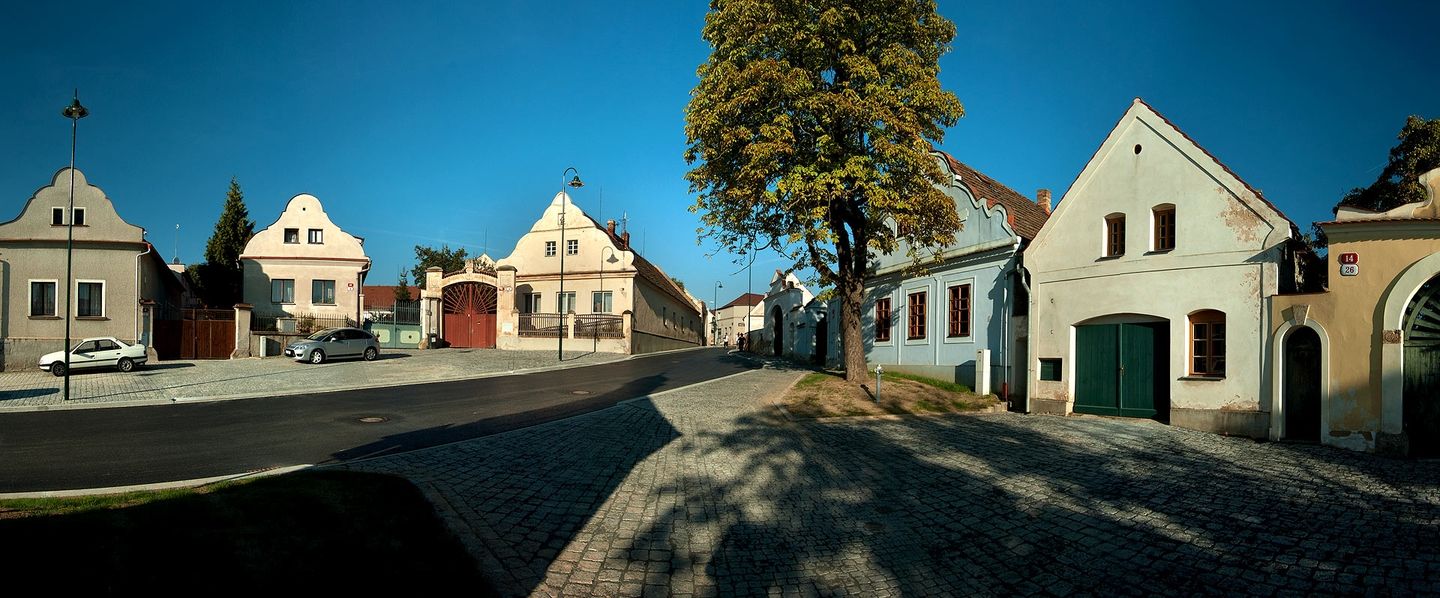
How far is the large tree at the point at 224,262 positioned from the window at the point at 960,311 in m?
43.3

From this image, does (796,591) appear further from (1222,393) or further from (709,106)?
(709,106)

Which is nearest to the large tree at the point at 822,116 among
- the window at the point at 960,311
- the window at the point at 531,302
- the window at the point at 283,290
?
the window at the point at 960,311

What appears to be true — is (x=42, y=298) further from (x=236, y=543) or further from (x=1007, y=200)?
(x=1007, y=200)

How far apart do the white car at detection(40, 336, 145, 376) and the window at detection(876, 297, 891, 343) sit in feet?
87.0

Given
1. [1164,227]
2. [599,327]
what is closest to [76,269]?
[599,327]

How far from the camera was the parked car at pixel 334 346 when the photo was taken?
27.5 m

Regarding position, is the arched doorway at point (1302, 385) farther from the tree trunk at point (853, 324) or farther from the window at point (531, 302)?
the window at point (531, 302)

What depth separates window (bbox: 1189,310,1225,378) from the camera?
13133mm

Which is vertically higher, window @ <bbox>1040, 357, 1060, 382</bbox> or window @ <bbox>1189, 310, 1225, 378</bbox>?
window @ <bbox>1189, 310, 1225, 378</bbox>

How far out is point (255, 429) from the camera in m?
11.5

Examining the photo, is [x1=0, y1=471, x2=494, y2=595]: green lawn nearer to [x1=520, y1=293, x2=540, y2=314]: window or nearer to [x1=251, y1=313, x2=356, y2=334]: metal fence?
[x1=251, y1=313, x2=356, y2=334]: metal fence

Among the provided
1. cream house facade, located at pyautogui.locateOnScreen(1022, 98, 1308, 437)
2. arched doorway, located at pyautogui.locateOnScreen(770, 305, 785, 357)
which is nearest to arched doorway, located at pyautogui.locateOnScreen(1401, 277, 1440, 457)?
cream house facade, located at pyautogui.locateOnScreen(1022, 98, 1308, 437)

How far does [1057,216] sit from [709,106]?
8.62 metres

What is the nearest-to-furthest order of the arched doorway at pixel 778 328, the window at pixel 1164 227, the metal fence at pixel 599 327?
the window at pixel 1164 227 → the metal fence at pixel 599 327 → the arched doorway at pixel 778 328
